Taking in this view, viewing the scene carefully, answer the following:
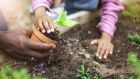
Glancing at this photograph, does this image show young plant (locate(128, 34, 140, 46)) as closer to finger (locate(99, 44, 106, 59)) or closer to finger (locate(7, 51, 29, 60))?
finger (locate(99, 44, 106, 59))

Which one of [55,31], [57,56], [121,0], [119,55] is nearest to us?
[55,31]

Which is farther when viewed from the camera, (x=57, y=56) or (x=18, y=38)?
(x=57, y=56)

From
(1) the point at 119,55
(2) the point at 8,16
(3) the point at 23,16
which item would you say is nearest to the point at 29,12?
(3) the point at 23,16

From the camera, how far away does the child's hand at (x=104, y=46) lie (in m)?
3.22

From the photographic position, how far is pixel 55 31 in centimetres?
281

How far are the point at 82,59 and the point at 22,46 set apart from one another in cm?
48

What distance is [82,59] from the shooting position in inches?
122

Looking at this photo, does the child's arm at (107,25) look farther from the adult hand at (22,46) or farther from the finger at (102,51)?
the adult hand at (22,46)

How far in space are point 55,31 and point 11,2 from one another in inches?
25.3

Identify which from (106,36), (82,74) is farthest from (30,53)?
(106,36)

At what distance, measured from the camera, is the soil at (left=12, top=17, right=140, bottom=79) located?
2906 millimetres

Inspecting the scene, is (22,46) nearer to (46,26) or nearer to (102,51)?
(46,26)

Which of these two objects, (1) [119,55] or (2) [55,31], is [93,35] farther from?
(2) [55,31]

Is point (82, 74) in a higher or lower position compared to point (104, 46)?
lower
